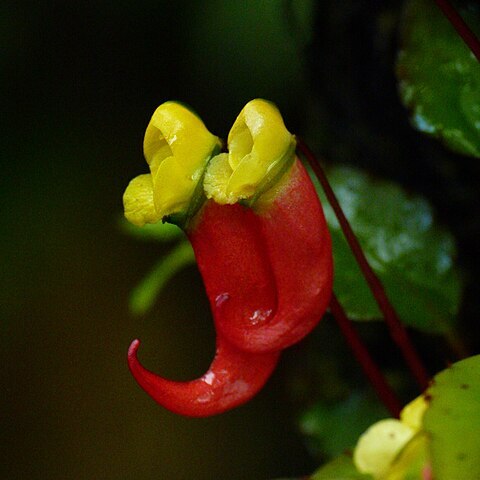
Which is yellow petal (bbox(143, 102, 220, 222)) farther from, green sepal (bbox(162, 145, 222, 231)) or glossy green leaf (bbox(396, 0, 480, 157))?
glossy green leaf (bbox(396, 0, 480, 157))

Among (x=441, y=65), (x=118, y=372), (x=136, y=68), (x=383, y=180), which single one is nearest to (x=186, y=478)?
(x=118, y=372)

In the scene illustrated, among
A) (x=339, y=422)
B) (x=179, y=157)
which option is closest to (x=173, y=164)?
(x=179, y=157)

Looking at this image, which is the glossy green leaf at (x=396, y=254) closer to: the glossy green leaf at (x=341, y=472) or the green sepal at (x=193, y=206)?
the glossy green leaf at (x=341, y=472)

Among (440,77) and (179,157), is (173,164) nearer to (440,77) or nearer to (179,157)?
(179,157)

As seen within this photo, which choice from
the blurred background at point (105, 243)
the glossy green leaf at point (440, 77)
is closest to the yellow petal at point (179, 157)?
the glossy green leaf at point (440, 77)

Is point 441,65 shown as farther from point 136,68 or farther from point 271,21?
point 136,68
